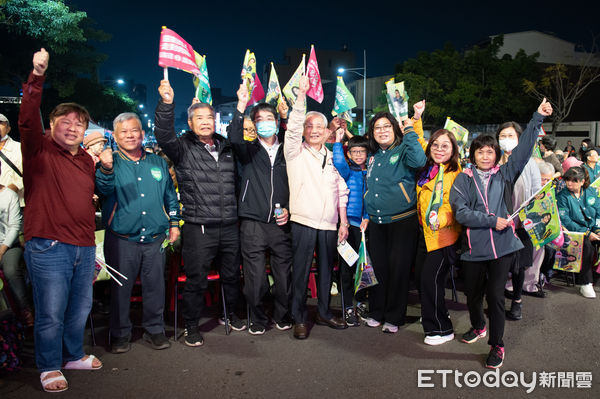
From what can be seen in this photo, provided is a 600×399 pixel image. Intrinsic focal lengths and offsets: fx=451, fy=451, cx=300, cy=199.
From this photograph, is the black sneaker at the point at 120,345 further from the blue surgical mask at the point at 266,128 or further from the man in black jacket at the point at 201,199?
the blue surgical mask at the point at 266,128

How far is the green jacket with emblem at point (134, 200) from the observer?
165 inches

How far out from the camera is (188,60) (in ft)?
15.1

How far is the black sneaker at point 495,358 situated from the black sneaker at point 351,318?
1466 millimetres

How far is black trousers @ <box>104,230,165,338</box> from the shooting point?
428 centimetres

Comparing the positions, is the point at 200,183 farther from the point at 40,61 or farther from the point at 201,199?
the point at 40,61

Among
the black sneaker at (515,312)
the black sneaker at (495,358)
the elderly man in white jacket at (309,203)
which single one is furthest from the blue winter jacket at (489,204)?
the black sneaker at (515,312)

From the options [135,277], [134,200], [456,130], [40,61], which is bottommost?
Result: [135,277]

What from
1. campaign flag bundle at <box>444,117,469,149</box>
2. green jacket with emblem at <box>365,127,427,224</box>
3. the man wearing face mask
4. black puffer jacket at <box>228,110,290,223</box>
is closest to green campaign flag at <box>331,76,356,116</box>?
campaign flag bundle at <box>444,117,469,149</box>

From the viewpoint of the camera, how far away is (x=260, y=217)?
4629 millimetres

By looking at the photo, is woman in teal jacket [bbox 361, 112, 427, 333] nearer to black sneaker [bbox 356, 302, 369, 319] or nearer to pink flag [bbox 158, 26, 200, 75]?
black sneaker [bbox 356, 302, 369, 319]

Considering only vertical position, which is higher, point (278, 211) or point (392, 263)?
point (278, 211)

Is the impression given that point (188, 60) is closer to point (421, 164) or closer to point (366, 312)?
point (421, 164)

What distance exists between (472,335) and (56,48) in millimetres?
25418

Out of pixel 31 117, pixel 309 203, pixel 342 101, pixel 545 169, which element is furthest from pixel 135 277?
pixel 545 169
